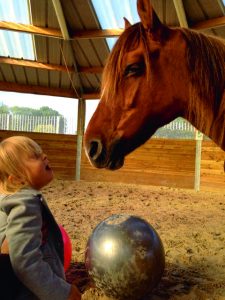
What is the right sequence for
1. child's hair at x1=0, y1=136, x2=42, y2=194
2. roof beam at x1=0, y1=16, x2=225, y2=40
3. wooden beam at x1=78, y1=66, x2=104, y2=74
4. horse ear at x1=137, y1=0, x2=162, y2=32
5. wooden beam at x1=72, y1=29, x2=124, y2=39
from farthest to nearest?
wooden beam at x1=78, y1=66, x2=104, y2=74, wooden beam at x1=72, y1=29, x2=124, y2=39, roof beam at x1=0, y1=16, x2=225, y2=40, horse ear at x1=137, y1=0, x2=162, y2=32, child's hair at x1=0, y1=136, x2=42, y2=194

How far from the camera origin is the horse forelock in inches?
60.8

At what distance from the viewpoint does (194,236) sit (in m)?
3.55

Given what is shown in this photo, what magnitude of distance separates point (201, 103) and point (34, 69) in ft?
28.4

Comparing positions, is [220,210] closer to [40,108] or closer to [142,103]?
[142,103]

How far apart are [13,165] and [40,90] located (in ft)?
30.4

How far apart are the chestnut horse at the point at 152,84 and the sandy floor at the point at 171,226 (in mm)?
1120

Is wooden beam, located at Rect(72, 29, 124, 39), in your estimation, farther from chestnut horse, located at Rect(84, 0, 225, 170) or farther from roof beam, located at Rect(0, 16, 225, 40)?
chestnut horse, located at Rect(84, 0, 225, 170)

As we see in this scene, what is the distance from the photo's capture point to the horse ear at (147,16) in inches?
58.7

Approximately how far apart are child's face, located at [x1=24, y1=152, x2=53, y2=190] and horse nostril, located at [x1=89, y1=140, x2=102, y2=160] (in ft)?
1.21

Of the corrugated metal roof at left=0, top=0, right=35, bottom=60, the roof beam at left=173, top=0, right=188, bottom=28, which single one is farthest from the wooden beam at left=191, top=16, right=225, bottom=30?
the corrugated metal roof at left=0, top=0, right=35, bottom=60

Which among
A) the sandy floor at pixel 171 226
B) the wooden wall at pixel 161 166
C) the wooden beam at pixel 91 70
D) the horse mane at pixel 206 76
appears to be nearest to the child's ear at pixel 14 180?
the horse mane at pixel 206 76

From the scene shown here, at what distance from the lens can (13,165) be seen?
3.76 ft

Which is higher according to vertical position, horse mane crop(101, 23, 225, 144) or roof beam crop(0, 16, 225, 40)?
roof beam crop(0, 16, 225, 40)

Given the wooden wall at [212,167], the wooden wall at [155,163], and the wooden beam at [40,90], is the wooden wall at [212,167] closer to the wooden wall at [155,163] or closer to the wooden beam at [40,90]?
the wooden wall at [155,163]
